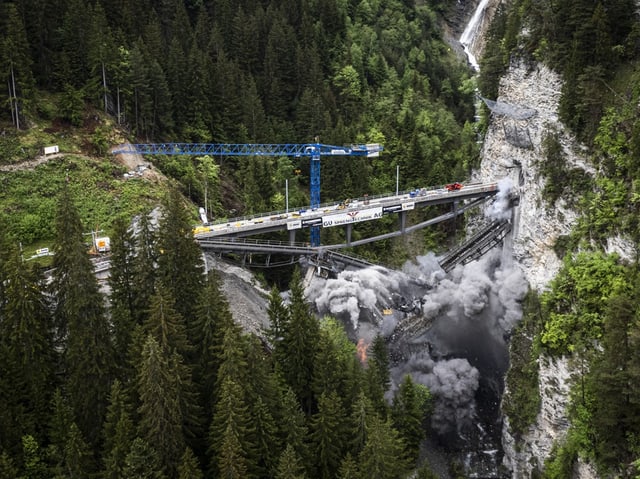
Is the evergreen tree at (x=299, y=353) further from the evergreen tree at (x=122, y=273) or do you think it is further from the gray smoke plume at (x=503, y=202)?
the gray smoke plume at (x=503, y=202)

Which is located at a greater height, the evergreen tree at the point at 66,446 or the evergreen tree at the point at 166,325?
the evergreen tree at the point at 166,325

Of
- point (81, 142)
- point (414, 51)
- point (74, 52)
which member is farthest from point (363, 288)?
point (414, 51)

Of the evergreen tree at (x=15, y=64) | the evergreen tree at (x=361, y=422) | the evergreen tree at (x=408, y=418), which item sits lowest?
the evergreen tree at (x=408, y=418)

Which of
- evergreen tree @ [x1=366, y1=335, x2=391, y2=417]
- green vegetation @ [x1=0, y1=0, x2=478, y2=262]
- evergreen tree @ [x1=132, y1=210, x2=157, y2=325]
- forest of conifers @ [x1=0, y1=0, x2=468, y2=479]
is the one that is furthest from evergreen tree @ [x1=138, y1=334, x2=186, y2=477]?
green vegetation @ [x1=0, y1=0, x2=478, y2=262]

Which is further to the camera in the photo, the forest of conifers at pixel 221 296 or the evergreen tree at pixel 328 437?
the evergreen tree at pixel 328 437

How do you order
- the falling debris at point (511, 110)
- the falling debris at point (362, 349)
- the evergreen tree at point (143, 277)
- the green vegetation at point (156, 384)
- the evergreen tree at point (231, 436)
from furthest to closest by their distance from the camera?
the falling debris at point (511, 110) < the falling debris at point (362, 349) < the evergreen tree at point (143, 277) < the green vegetation at point (156, 384) < the evergreen tree at point (231, 436)

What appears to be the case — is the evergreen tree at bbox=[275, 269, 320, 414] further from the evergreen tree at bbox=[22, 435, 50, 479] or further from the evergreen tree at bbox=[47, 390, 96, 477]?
the evergreen tree at bbox=[22, 435, 50, 479]

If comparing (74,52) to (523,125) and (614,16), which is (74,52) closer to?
(523,125)

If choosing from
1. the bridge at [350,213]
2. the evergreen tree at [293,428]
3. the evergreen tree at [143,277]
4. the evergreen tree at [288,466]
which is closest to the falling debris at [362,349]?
the bridge at [350,213]
